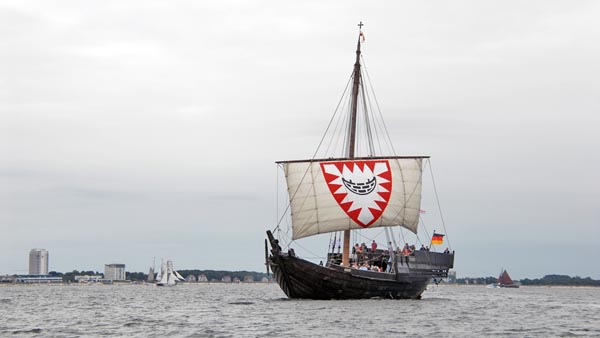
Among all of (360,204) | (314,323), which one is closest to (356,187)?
(360,204)

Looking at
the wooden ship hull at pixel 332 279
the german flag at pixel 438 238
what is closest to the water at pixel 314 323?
the wooden ship hull at pixel 332 279

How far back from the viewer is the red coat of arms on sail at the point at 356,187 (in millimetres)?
66875

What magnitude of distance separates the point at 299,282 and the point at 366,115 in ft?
49.8

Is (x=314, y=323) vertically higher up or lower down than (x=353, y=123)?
lower down

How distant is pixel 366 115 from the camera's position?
69.9m

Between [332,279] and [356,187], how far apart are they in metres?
8.66

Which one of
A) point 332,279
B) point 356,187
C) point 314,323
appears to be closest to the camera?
point 314,323

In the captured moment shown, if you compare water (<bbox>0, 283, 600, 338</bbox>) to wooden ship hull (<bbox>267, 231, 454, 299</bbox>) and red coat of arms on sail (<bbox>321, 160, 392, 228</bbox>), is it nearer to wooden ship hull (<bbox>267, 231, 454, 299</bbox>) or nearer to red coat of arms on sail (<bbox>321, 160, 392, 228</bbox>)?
wooden ship hull (<bbox>267, 231, 454, 299</bbox>)

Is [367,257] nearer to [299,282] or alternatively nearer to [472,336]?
[299,282]

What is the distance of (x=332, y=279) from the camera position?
200 feet

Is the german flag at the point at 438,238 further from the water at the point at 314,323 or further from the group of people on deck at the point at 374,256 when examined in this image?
the water at the point at 314,323

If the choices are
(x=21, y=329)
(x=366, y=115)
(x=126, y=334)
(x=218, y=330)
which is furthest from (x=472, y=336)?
(x=366, y=115)

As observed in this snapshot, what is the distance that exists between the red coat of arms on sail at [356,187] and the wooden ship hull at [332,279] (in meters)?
3.92

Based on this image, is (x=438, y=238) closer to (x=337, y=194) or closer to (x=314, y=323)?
(x=337, y=194)
